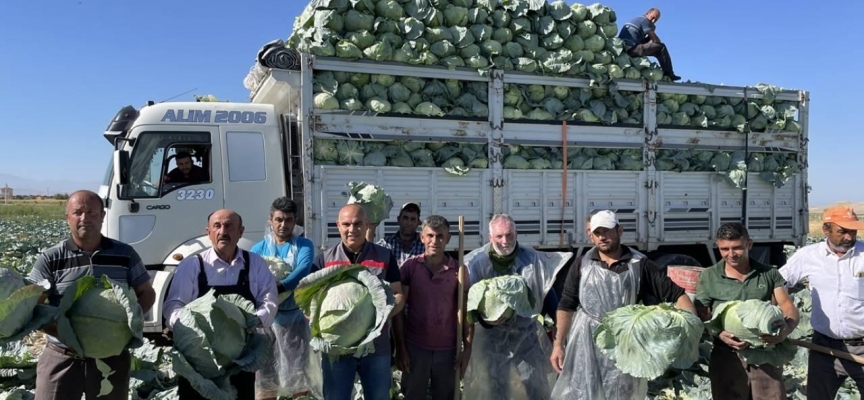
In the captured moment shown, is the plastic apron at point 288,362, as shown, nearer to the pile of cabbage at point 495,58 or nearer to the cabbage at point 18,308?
the cabbage at point 18,308

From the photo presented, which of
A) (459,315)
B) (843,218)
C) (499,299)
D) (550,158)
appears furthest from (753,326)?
(550,158)

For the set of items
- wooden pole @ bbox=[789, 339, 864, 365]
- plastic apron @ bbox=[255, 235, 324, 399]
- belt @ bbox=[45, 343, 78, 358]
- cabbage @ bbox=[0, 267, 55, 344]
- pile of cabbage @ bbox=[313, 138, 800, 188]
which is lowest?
plastic apron @ bbox=[255, 235, 324, 399]

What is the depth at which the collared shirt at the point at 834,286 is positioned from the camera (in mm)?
3842

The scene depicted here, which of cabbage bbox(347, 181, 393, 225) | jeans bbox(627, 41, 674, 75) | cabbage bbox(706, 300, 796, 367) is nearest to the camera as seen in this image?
cabbage bbox(706, 300, 796, 367)

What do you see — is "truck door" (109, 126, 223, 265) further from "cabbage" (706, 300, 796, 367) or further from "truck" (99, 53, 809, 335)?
"cabbage" (706, 300, 796, 367)

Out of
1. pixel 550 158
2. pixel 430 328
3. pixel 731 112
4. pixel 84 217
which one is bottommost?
pixel 430 328

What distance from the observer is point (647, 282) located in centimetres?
380

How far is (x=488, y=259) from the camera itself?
427 cm

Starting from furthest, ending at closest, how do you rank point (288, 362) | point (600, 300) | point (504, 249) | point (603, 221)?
1. point (288, 362)
2. point (504, 249)
3. point (600, 300)
4. point (603, 221)

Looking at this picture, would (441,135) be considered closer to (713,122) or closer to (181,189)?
(181,189)

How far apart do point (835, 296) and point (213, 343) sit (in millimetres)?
4073

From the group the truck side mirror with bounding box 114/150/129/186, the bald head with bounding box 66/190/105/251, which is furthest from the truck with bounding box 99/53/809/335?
the bald head with bounding box 66/190/105/251

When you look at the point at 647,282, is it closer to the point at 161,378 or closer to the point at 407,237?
the point at 407,237

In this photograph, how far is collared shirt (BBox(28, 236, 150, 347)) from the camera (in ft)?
10.4
